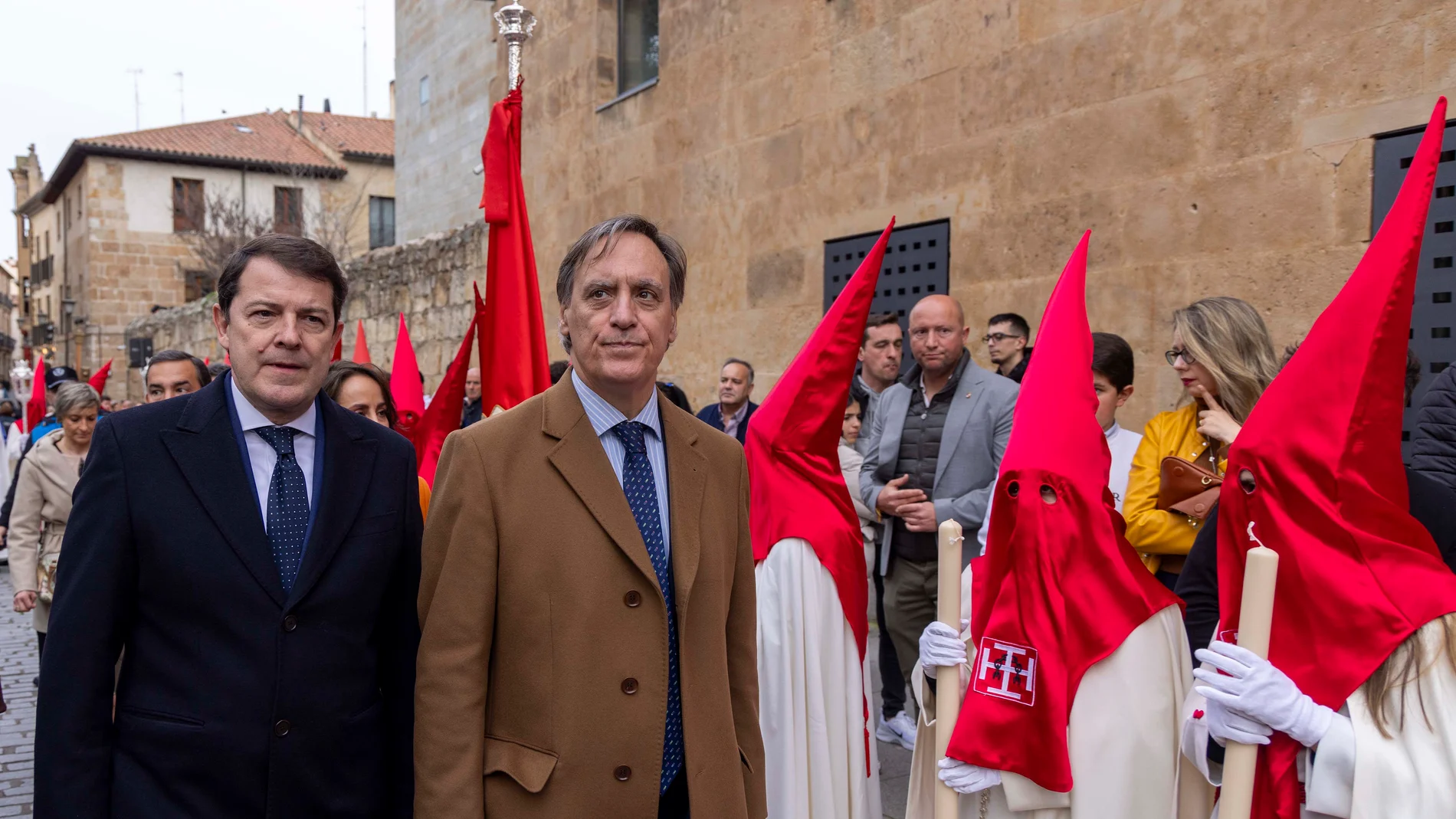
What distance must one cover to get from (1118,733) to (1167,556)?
1353 mm

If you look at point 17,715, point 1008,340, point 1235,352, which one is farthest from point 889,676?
point 17,715

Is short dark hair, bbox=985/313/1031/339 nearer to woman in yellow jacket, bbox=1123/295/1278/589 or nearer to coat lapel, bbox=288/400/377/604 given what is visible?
woman in yellow jacket, bbox=1123/295/1278/589

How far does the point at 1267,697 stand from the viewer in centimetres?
209

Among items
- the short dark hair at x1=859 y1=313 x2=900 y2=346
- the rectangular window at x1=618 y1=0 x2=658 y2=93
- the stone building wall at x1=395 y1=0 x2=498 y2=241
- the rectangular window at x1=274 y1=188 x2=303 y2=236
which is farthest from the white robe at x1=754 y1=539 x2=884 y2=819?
the rectangular window at x1=274 y1=188 x2=303 y2=236

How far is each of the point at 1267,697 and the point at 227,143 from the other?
43891 mm

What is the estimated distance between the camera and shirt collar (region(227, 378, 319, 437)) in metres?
2.14

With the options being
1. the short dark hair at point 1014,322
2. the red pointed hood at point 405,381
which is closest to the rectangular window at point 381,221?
the red pointed hood at point 405,381

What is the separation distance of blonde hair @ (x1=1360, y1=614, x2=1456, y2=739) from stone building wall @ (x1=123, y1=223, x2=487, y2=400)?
37.8 ft

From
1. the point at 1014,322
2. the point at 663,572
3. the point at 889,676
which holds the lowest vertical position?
the point at 889,676

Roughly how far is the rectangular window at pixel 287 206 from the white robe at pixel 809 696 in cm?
3415

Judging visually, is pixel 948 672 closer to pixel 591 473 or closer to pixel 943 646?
pixel 943 646

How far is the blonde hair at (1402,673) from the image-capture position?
2062mm

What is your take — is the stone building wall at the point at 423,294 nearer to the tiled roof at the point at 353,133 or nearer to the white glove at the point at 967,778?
the white glove at the point at 967,778

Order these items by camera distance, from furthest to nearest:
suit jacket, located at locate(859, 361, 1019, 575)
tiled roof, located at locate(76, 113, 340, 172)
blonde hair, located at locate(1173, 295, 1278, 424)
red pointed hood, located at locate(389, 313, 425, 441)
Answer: tiled roof, located at locate(76, 113, 340, 172) < red pointed hood, located at locate(389, 313, 425, 441) < suit jacket, located at locate(859, 361, 1019, 575) < blonde hair, located at locate(1173, 295, 1278, 424)
